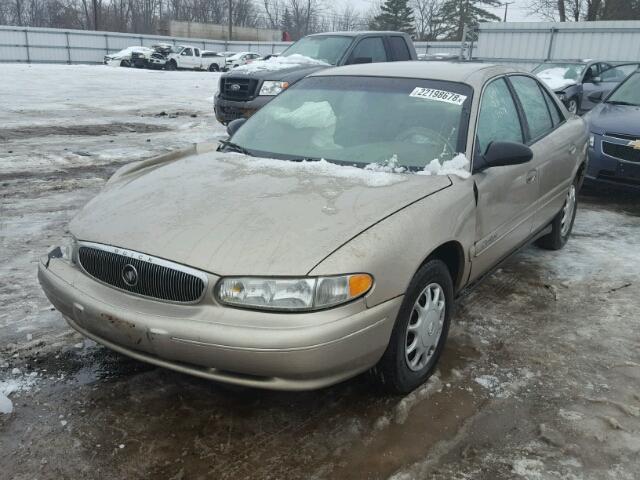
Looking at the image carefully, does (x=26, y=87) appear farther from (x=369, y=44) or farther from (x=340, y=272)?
(x=340, y=272)

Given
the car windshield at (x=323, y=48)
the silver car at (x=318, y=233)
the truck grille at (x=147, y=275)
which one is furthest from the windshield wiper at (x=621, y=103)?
the truck grille at (x=147, y=275)

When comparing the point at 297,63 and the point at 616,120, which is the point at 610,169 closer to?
the point at 616,120

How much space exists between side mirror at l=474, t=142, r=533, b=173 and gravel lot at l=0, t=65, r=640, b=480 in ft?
3.47

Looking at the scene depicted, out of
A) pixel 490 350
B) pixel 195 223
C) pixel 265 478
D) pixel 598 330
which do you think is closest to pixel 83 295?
pixel 195 223

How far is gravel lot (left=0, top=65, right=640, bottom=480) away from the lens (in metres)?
2.45

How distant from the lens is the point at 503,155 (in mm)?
3281

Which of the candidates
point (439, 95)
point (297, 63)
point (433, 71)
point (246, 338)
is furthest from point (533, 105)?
point (297, 63)

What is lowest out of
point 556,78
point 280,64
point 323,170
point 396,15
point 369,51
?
point 323,170

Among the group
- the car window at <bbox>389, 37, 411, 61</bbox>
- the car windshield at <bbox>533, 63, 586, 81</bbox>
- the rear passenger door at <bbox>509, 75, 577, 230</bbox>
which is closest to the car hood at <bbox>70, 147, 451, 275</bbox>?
the rear passenger door at <bbox>509, 75, 577, 230</bbox>

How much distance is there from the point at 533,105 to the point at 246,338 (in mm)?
3167

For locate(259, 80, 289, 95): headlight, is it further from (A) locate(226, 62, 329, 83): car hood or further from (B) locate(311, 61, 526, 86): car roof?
(B) locate(311, 61, 526, 86): car roof

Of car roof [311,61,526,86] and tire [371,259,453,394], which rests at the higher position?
Result: car roof [311,61,526,86]

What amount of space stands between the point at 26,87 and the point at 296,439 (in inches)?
771

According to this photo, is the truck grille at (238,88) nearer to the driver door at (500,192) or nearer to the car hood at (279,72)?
the car hood at (279,72)
